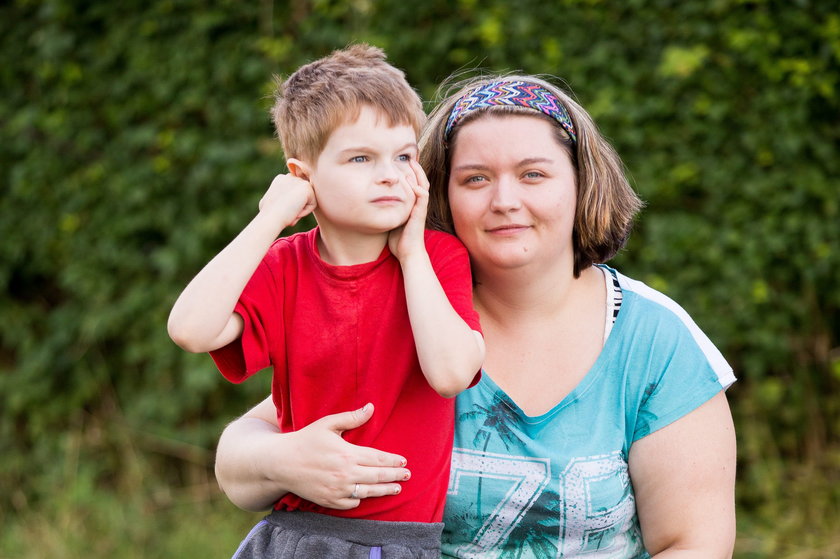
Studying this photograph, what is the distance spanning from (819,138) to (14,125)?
4233mm

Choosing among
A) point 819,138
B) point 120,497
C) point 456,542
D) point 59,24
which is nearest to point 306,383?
point 456,542

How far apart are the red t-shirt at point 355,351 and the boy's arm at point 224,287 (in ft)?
0.24

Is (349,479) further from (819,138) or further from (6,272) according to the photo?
(6,272)

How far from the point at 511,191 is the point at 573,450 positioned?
64 cm

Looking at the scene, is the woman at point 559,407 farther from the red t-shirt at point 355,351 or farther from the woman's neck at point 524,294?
the red t-shirt at point 355,351

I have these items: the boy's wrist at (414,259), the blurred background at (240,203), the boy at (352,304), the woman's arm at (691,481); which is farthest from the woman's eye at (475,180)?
the blurred background at (240,203)

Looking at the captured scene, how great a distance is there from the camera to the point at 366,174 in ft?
6.31

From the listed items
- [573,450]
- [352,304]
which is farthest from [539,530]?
[352,304]

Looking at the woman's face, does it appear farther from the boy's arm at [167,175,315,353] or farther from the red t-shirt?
the boy's arm at [167,175,315,353]

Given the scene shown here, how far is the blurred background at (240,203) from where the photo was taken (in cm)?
388

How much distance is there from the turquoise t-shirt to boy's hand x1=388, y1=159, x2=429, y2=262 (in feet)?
1.52

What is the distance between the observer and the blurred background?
3.88 m

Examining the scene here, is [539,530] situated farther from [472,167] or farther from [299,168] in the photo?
[299,168]

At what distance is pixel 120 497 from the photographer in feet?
16.1
